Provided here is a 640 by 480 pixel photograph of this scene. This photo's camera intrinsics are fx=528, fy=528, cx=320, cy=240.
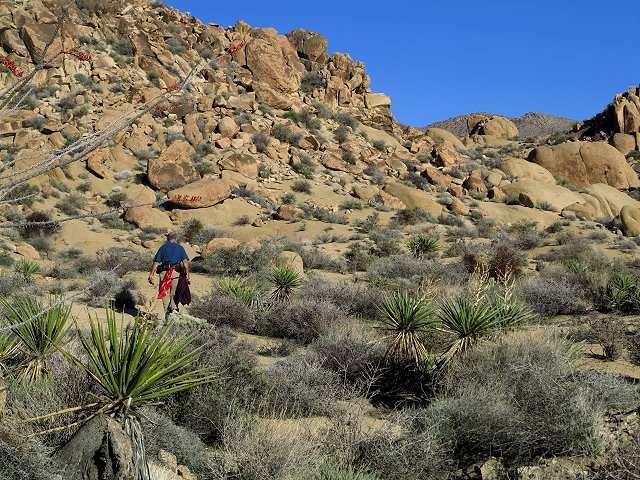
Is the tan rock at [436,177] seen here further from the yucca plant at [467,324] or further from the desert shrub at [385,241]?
the yucca plant at [467,324]

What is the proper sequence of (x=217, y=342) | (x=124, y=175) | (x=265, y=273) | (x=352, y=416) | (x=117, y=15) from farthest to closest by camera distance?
(x=117, y=15) → (x=124, y=175) → (x=265, y=273) → (x=217, y=342) → (x=352, y=416)

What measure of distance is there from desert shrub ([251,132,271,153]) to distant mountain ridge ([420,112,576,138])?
49087 mm

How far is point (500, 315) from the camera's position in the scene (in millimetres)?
7250

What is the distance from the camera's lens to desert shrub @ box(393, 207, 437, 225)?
27062mm

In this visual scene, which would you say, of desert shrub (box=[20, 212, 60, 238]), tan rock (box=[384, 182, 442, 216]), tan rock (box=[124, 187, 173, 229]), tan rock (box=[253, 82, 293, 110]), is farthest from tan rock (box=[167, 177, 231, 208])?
tan rock (box=[253, 82, 293, 110])

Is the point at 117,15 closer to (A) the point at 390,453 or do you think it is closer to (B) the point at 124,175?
(B) the point at 124,175

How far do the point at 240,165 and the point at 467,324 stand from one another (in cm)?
2423

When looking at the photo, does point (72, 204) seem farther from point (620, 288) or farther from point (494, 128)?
point (494, 128)

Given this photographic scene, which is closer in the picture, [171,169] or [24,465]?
[24,465]

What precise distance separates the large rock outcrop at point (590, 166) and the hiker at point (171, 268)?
36.7 metres

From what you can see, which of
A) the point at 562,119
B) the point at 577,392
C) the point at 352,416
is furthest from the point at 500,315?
the point at 562,119

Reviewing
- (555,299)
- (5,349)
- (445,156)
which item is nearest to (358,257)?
(555,299)

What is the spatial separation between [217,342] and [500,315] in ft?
12.6

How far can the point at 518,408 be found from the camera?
509cm
